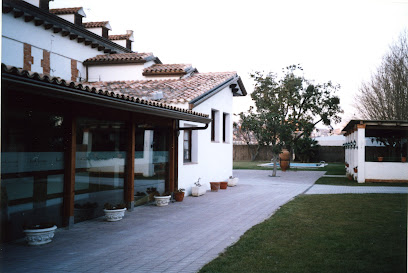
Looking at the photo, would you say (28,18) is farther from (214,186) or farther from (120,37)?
(214,186)

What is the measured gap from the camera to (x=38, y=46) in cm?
1401

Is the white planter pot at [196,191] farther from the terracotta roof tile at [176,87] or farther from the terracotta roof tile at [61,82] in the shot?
the terracotta roof tile at [61,82]

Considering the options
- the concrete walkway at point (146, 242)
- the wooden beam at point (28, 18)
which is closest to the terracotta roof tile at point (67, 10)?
the wooden beam at point (28, 18)

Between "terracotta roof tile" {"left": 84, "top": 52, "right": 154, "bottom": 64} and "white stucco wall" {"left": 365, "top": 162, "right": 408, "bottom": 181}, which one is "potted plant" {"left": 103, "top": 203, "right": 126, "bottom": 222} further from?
"white stucco wall" {"left": 365, "top": 162, "right": 408, "bottom": 181}

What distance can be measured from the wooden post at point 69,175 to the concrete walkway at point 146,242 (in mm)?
266

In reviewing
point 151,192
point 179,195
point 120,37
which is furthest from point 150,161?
point 120,37

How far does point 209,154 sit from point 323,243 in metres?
7.88

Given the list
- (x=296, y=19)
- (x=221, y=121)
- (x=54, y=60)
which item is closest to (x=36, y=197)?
(x=296, y=19)

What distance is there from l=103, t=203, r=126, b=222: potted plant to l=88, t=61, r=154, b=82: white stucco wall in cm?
1048

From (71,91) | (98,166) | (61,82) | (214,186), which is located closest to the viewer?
(61,82)

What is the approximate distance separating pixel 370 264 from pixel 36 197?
5178mm

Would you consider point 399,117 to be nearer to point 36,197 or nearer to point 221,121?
point 221,121

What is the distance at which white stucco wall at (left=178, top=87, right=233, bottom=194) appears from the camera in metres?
11.5

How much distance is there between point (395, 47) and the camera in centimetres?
1845
